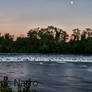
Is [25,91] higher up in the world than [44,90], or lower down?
higher up

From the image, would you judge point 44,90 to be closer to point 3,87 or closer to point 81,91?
point 81,91

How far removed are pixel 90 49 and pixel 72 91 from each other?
6705 inches

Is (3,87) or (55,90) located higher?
(3,87)

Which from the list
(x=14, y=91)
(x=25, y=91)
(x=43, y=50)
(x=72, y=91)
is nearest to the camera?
(x=25, y=91)

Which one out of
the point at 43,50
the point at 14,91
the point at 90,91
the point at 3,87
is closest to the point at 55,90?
the point at 90,91

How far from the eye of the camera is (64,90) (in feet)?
107

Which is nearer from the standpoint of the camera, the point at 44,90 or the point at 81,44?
the point at 44,90

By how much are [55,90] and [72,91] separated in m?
2.37

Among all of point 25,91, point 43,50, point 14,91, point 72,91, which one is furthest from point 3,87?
point 43,50

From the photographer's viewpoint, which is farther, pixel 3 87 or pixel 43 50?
pixel 43 50

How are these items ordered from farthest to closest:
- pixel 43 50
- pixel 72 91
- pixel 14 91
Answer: pixel 43 50, pixel 72 91, pixel 14 91

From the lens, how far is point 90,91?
3266cm

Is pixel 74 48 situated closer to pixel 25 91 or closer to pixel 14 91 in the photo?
pixel 14 91

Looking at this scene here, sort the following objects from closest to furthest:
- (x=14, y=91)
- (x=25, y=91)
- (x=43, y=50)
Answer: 1. (x=25, y=91)
2. (x=14, y=91)
3. (x=43, y=50)
